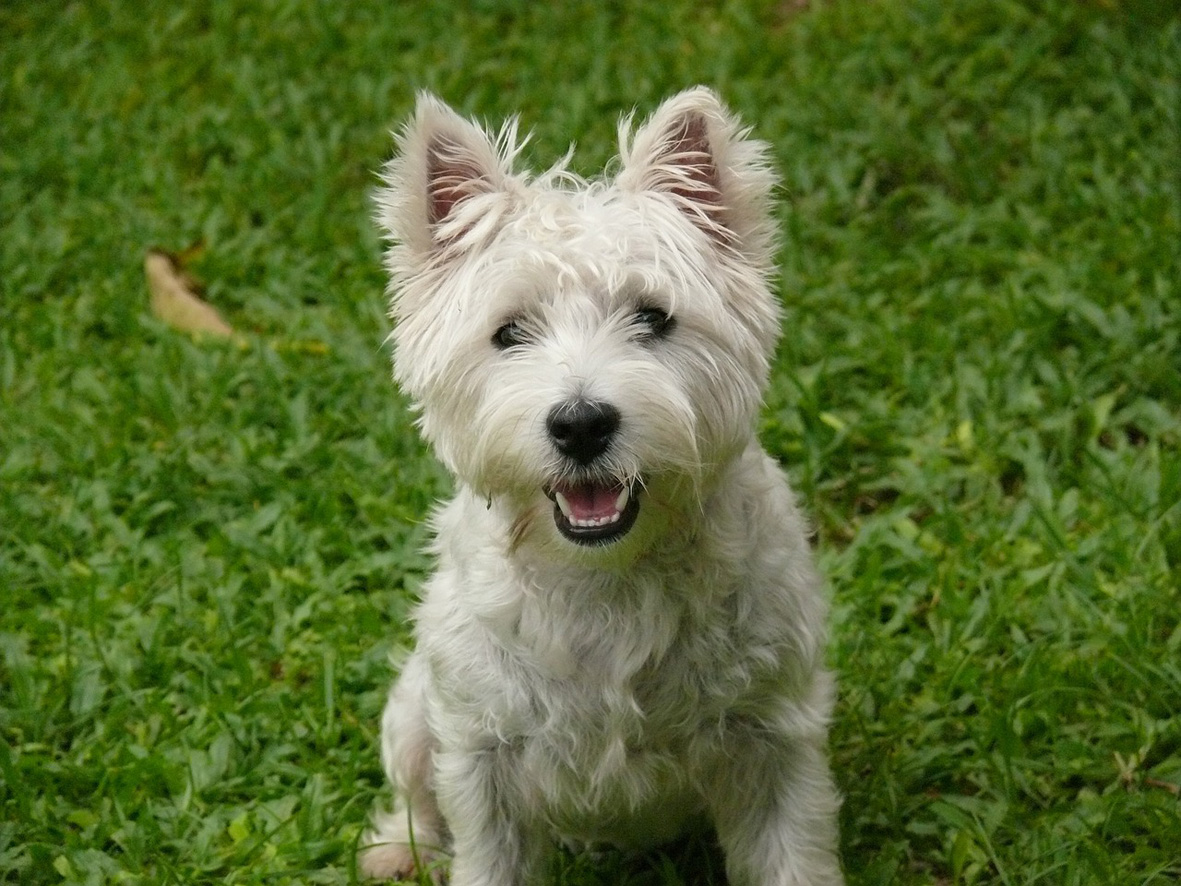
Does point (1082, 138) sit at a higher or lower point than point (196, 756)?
higher

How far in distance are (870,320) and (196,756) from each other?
142 inches

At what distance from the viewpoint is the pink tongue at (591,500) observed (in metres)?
3.53

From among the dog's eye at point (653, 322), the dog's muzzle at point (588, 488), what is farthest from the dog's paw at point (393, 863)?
the dog's eye at point (653, 322)

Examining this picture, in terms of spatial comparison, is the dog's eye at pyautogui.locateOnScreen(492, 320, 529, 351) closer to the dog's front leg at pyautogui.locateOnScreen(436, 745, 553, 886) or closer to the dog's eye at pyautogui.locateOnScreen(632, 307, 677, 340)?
the dog's eye at pyautogui.locateOnScreen(632, 307, 677, 340)

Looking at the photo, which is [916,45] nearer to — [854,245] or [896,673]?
[854,245]

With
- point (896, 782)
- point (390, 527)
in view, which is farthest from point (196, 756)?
point (896, 782)

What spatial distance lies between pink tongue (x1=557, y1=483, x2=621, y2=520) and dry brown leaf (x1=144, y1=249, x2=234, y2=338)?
4.05 meters

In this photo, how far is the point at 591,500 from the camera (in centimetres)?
354

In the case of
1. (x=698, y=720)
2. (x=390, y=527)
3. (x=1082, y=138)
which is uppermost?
(x=1082, y=138)

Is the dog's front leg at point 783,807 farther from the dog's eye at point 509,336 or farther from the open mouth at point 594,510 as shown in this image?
the dog's eye at point 509,336

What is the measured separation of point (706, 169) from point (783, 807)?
170 centimetres

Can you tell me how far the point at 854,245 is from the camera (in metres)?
7.27

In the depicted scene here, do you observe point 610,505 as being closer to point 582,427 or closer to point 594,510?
point 594,510

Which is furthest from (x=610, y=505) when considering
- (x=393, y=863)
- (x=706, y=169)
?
(x=393, y=863)
